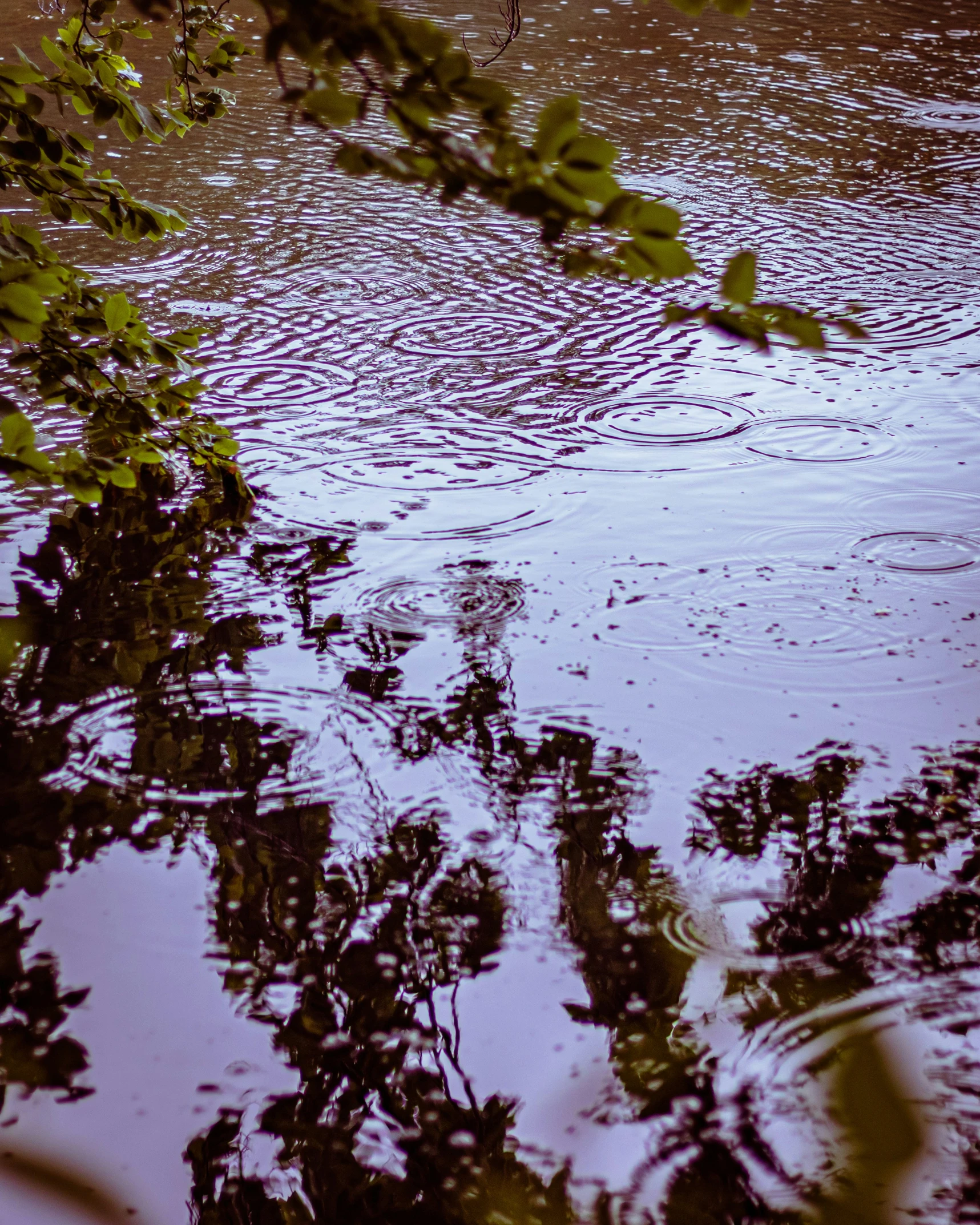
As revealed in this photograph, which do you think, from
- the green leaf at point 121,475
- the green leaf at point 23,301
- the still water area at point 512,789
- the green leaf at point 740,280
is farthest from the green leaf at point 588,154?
the still water area at point 512,789

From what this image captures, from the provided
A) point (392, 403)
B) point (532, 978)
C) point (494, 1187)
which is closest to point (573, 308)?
point (392, 403)

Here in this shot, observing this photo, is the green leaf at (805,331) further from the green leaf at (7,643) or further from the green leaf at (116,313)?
the green leaf at (116,313)

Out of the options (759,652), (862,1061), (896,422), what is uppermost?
(896,422)

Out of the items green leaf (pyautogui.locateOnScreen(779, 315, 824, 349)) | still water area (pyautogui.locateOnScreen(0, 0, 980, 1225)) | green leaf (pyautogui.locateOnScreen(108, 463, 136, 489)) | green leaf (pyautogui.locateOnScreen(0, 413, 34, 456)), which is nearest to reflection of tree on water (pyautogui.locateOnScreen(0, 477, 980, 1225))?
still water area (pyautogui.locateOnScreen(0, 0, 980, 1225))

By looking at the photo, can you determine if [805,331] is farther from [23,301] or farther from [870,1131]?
[870,1131]

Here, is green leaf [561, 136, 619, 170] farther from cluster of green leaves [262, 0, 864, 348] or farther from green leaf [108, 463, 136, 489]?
green leaf [108, 463, 136, 489]

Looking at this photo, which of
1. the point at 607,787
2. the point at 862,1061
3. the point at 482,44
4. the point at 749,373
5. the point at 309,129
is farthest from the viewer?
the point at 482,44

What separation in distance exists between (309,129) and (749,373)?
3.80 meters

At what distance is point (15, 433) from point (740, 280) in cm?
73

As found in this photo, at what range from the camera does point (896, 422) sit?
10.9ft

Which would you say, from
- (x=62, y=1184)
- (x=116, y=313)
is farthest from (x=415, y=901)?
(x=116, y=313)

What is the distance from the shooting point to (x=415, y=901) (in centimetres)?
173

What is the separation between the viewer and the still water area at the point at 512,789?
4.53 feet

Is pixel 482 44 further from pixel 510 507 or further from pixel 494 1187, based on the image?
pixel 494 1187
